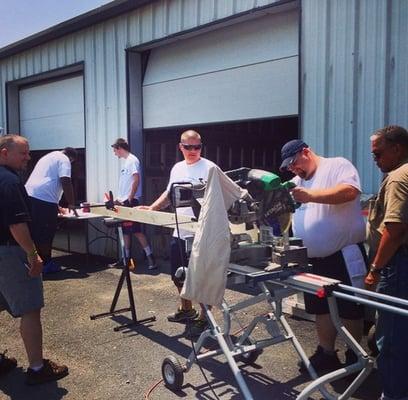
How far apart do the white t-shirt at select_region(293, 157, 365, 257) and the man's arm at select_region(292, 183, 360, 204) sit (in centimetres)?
7

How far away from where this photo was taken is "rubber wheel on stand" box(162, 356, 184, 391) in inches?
132

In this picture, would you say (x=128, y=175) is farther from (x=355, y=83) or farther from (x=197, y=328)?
(x=355, y=83)

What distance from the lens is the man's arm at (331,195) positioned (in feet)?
9.85

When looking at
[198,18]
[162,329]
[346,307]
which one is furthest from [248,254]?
[198,18]

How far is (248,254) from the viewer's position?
109 inches

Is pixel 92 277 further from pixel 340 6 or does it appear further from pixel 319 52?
pixel 340 6

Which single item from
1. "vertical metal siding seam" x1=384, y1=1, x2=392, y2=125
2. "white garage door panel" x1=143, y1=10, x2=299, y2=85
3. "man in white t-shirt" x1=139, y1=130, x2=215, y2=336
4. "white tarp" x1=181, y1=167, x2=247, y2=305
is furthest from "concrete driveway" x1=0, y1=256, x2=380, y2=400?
"white garage door panel" x1=143, y1=10, x2=299, y2=85

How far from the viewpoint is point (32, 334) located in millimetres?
3488

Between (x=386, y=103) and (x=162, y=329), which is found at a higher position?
(x=386, y=103)

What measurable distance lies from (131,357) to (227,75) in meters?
3.86

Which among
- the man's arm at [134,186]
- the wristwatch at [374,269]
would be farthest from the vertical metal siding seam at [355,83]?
the man's arm at [134,186]

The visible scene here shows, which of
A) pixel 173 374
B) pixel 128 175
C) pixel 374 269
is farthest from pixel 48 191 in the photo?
pixel 374 269

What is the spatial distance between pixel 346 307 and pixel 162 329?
1971 millimetres

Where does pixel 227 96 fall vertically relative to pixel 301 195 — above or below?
above
